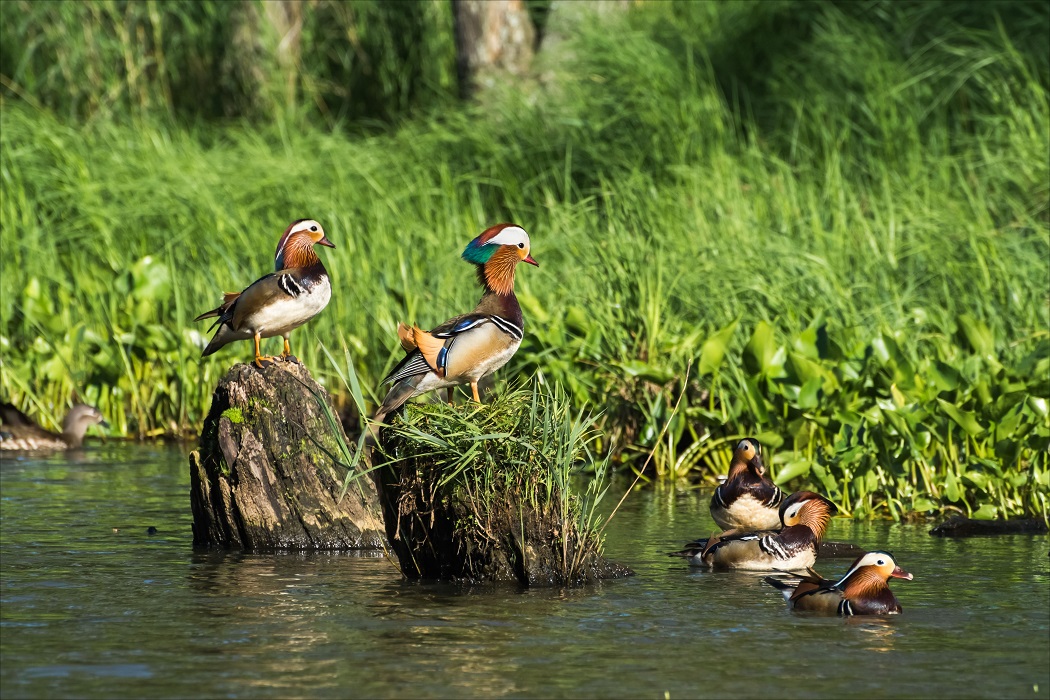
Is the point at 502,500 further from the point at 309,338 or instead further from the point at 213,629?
the point at 309,338

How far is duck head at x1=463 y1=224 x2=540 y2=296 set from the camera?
748cm

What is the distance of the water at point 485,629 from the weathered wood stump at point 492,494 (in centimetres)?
18

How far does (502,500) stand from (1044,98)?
26.2 ft

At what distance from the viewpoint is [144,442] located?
12.0 m

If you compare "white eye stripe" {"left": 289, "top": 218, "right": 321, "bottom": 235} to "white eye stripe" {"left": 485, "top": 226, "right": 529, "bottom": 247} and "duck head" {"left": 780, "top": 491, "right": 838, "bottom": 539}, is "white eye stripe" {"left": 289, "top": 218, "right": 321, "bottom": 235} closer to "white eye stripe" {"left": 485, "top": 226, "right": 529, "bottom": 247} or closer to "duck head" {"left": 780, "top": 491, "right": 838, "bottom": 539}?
"white eye stripe" {"left": 485, "top": 226, "right": 529, "bottom": 247}

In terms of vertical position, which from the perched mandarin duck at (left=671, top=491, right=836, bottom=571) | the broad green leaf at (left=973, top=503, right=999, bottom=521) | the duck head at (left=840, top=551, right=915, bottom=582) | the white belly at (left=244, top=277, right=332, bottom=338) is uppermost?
the white belly at (left=244, top=277, right=332, bottom=338)

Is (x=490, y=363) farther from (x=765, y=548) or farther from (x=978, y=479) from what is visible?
(x=978, y=479)

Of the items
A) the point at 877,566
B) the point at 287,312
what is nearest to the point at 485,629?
the point at 877,566

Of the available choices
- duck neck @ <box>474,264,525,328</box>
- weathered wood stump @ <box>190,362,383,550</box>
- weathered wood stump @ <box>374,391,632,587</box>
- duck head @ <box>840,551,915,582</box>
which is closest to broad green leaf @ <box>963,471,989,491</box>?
duck head @ <box>840,551,915,582</box>

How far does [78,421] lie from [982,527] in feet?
21.0

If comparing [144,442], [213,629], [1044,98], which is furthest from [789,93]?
[213,629]

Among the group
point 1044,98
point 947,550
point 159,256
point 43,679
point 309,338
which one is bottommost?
point 43,679

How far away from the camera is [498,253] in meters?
7.53

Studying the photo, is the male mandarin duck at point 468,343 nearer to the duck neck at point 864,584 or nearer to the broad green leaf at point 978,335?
the duck neck at point 864,584
